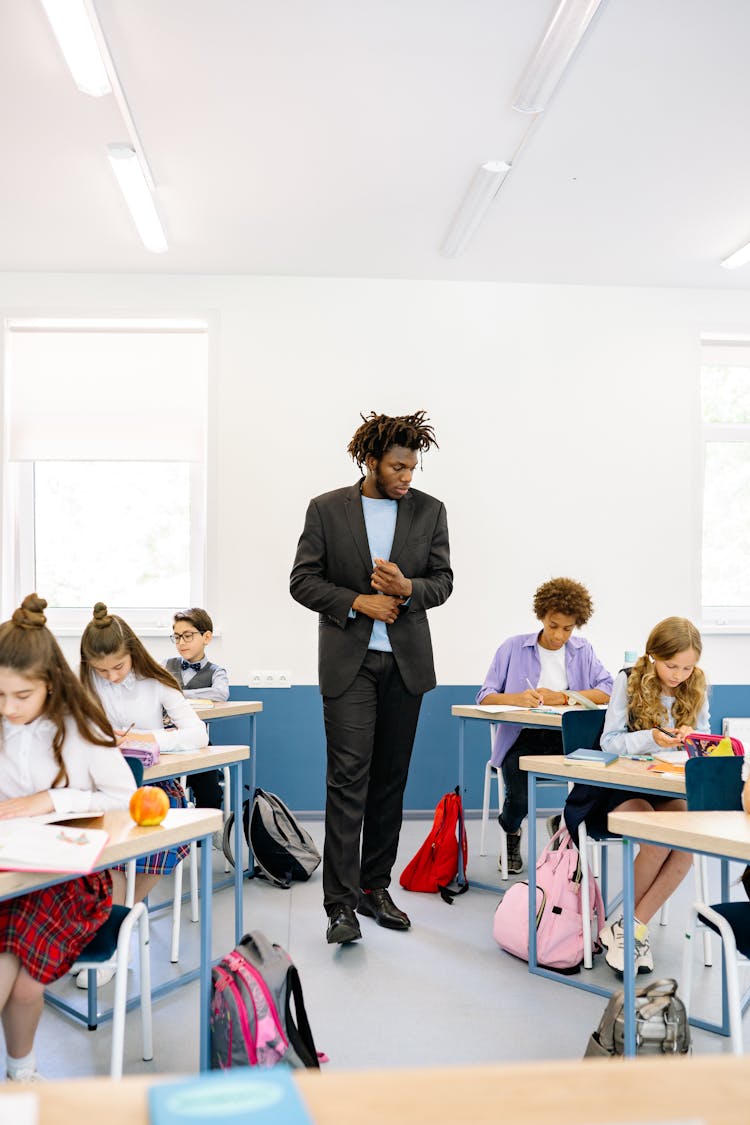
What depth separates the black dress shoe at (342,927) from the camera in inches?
117

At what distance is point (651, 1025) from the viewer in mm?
2027

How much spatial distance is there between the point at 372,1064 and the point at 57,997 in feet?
3.12

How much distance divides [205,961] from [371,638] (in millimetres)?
1389

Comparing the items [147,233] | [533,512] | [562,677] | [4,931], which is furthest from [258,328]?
[4,931]

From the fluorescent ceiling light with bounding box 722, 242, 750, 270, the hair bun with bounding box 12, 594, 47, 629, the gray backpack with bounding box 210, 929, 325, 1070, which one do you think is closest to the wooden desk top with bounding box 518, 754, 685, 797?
the gray backpack with bounding box 210, 929, 325, 1070

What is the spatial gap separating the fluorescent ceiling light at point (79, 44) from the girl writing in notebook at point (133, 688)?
69.2 inches

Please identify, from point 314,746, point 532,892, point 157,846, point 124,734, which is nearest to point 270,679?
point 314,746

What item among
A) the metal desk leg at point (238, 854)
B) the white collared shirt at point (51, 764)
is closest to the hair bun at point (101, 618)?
Result: the metal desk leg at point (238, 854)

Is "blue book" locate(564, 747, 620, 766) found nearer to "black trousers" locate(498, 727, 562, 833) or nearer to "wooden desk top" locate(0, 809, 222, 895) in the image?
"black trousers" locate(498, 727, 562, 833)

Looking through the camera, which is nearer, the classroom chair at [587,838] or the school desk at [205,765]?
the school desk at [205,765]

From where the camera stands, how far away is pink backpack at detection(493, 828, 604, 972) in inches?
114

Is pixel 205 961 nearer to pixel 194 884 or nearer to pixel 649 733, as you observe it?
pixel 194 884

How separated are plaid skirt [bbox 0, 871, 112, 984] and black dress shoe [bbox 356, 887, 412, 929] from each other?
1.53 metres

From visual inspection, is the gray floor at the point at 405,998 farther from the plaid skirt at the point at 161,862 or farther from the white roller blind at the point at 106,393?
the white roller blind at the point at 106,393
